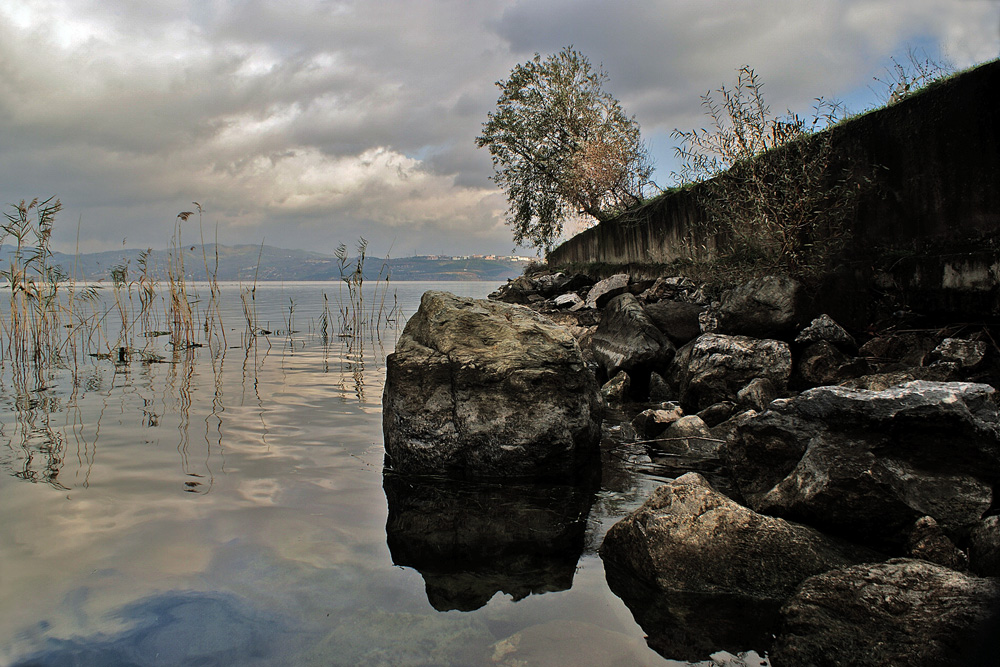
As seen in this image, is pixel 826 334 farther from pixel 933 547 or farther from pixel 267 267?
pixel 267 267

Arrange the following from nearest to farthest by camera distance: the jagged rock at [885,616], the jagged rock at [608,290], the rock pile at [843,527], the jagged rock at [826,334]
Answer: the jagged rock at [885,616]
the rock pile at [843,527]
the jagged rock at [826,334]
the jagged rock at [608,290]

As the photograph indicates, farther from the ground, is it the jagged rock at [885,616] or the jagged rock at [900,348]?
the jagged rock at [900,348]

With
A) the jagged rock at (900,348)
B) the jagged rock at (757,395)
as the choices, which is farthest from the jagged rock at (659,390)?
the jagged rock at (900,348)

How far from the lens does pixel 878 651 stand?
216 centimetres

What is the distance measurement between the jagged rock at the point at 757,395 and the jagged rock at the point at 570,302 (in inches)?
302

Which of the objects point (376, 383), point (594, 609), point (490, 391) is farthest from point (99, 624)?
point (376, 383)

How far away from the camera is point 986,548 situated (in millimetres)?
2562

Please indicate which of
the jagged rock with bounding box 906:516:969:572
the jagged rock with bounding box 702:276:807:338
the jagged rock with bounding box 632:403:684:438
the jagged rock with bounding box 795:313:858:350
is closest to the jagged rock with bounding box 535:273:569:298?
the jagged rock with bounding box 702:276:807:338

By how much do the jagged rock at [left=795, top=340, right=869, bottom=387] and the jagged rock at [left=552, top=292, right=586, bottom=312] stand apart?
735 centimetres

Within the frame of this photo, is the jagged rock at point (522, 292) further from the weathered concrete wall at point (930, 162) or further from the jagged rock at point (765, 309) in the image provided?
the weathered concrete wall at point (930, 162)

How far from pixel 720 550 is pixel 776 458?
4.13 feet

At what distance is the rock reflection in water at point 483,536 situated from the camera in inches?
116

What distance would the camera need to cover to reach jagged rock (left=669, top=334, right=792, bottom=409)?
5.95 meters

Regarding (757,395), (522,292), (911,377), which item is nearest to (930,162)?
(911,377)
